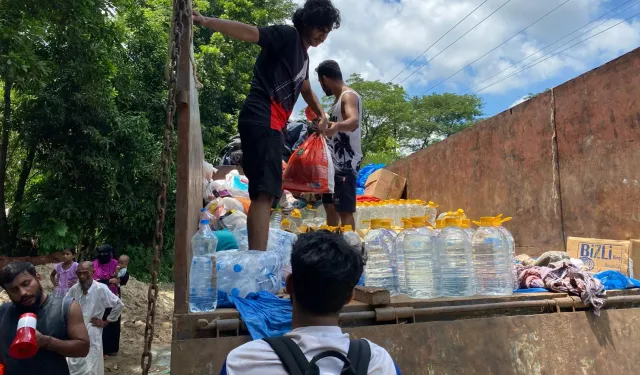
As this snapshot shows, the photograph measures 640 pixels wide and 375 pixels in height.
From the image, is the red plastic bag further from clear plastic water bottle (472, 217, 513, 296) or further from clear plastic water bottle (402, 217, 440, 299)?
clear plastic water bottle (472, 217, 513, 296)

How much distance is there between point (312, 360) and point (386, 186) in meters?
6.04

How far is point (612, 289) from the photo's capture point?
8.45ft

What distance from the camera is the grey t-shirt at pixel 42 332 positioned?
269 centimetres

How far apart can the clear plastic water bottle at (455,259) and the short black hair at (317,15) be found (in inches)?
55.4

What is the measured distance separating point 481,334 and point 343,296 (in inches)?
44.3

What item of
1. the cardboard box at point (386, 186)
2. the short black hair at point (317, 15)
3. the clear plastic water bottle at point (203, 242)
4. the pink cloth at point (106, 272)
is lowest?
the pink cloth at point (106, 272)

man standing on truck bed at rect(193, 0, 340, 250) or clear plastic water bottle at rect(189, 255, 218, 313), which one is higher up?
man standing on truck bed at rect(193, 0, 340, 250)

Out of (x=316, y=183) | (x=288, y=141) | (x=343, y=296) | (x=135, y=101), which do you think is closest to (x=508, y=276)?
(x=316, y=183)

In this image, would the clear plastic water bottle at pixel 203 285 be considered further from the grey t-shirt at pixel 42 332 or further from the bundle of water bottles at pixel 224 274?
the grey t-shirt at pixel 42 332

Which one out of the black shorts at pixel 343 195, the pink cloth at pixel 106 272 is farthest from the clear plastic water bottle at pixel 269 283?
the pink cloth at pixel 106 272

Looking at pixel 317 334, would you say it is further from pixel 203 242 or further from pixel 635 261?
pixel 635 261

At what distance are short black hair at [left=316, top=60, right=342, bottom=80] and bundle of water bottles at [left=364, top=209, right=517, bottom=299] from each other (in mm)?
1829

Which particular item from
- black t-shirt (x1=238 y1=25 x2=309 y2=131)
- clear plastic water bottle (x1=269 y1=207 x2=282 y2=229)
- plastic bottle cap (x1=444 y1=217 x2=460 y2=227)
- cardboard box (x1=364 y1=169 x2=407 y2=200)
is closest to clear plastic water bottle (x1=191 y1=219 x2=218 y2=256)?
black t-shirt (x1=238 y1=25 x2=309 y2=131)

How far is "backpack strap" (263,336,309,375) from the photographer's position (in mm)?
1116
